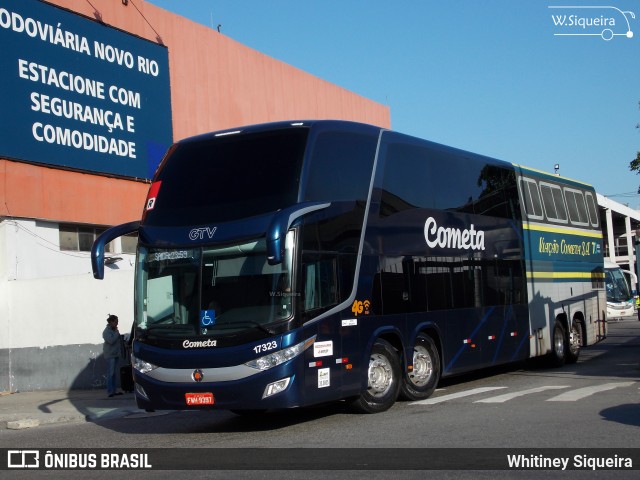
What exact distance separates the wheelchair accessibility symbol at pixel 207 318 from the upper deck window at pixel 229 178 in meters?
1.23

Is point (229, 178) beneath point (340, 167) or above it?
beneath

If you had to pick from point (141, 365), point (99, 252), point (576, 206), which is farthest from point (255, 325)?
point (576, 206)

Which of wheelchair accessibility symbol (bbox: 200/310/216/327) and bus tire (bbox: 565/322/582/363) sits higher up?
wheelchair accessibility symbol (bbox: 200/310/216/327)

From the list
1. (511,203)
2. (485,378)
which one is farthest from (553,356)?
(511,203)

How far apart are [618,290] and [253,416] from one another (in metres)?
34.9

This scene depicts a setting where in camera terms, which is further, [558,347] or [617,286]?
[617,286]

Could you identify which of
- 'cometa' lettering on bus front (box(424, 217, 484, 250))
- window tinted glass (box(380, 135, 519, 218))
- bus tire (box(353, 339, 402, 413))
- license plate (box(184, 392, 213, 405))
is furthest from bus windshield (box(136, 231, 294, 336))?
'cometa' lettering on bus front (box(424, 217, 484, 250))

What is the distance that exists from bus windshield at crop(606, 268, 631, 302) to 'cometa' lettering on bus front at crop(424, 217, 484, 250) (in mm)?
29079

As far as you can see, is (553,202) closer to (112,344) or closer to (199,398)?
(112,344)

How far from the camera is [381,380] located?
1288 cm

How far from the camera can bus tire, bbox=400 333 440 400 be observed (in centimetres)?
1369

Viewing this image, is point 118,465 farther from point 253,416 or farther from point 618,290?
point 618,290

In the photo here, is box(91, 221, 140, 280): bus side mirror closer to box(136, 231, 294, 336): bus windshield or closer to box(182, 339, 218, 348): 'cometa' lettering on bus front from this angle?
box(136, 231, 294, 336): bus windshield

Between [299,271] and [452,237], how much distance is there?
5011mm
